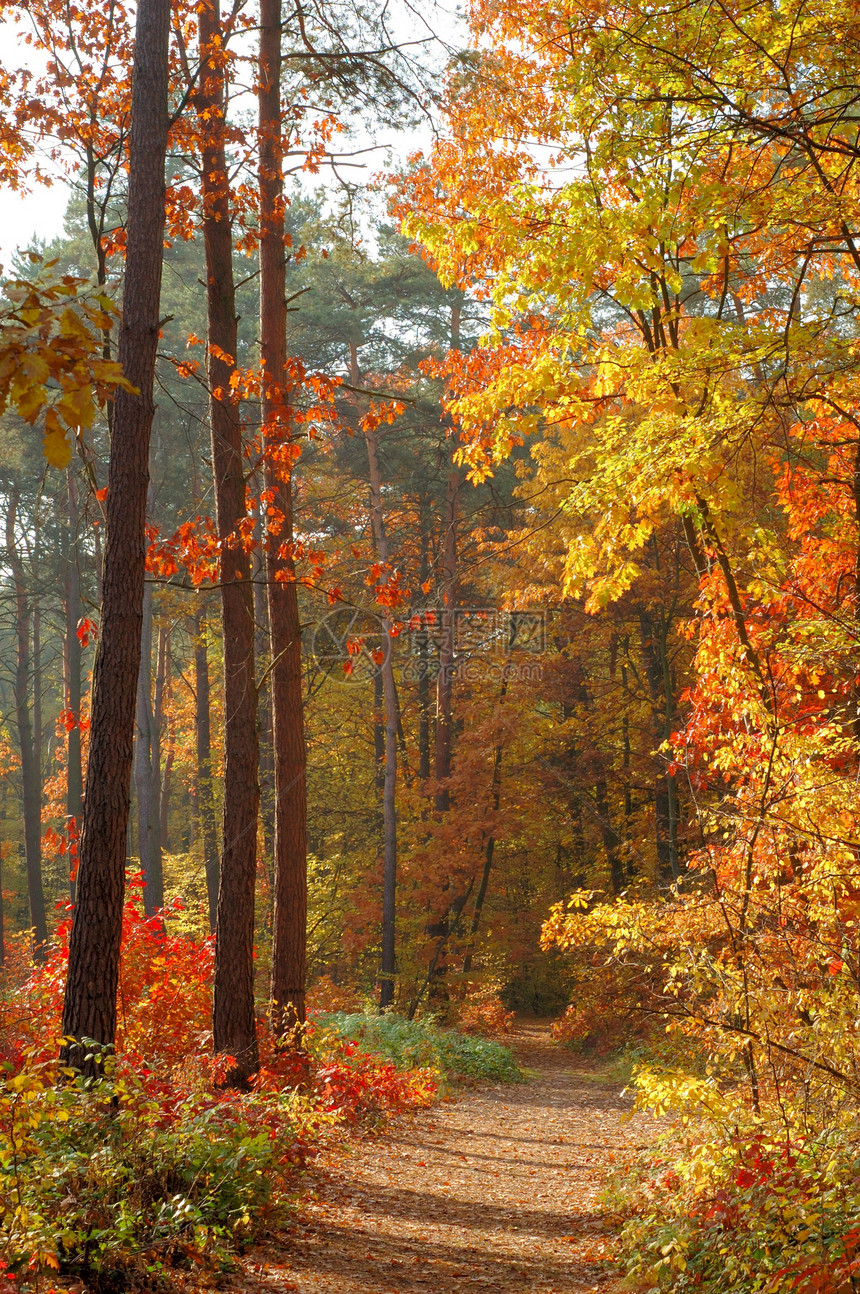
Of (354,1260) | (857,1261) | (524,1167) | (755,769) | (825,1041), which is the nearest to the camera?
(857,1261)

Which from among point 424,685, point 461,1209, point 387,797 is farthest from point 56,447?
point 424,685

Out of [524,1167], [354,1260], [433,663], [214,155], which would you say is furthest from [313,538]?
[354,1260]

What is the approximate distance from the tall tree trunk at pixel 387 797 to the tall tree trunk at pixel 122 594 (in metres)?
11.6

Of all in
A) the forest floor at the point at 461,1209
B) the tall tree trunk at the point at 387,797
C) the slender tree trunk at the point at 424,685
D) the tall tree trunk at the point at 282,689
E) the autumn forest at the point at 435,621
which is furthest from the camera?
the slender tree trunk at the point at 424,685

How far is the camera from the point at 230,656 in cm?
799

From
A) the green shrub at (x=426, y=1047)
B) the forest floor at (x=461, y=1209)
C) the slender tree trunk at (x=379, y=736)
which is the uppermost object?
the slender tree trunk at (x=379, y=736)

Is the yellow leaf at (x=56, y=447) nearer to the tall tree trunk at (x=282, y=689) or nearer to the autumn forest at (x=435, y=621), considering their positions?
the autumn forest at (x=435, y=621)

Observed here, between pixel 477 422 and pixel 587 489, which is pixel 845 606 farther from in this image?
pixel 477 422

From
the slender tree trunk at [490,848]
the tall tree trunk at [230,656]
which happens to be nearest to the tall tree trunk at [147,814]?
the slender tree trunk at [490,848]

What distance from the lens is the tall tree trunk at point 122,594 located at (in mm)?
5309

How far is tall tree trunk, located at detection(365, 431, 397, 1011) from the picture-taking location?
1761 cm

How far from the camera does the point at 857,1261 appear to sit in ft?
10.2

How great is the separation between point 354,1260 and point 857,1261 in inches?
118

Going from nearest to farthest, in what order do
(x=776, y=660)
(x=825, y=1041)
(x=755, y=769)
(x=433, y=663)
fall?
(x=825, y=1041) < (x=755, y=769) < (x=776, y=660) < (x=433, y=663)
